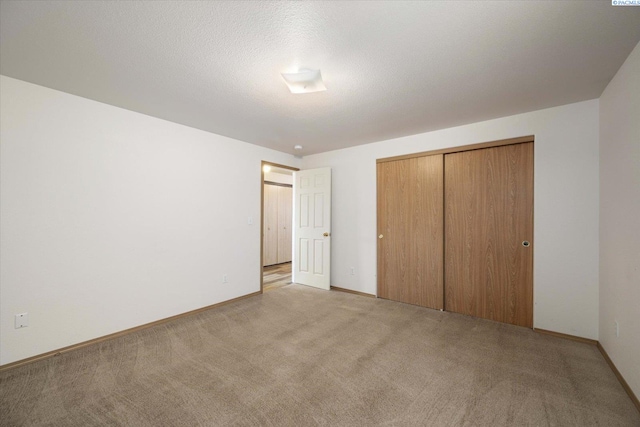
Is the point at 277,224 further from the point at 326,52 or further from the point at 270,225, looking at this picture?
the point at 326,52

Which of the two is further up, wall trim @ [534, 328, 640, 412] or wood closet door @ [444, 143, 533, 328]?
wood closet door @ [444, 143, 533, 328]

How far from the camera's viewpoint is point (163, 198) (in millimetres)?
3053

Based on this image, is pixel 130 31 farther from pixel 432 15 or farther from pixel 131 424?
pixel 131 424

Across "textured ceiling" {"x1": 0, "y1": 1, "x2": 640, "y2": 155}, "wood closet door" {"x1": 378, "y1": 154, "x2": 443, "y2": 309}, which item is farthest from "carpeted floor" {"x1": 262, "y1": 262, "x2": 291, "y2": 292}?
"textured ceiling" {"x1": 0, "y1": 1, "x2": 640, "y2": 155}

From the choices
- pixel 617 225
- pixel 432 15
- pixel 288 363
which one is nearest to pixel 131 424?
pixel 288 363

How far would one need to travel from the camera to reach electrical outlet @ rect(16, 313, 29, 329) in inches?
83.2

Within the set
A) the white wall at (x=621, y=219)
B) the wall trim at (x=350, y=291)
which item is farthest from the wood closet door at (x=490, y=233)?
the wall trim at (x=350, y=291)

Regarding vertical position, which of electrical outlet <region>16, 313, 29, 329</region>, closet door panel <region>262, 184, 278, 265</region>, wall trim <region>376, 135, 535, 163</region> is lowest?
electrical outlet <region>16, 313, 29, 329</region>

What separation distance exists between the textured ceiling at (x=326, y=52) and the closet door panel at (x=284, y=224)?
410 centimetres

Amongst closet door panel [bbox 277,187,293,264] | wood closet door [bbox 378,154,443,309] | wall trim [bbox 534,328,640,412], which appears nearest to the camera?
wall trim [bbox 534,328,640,412]

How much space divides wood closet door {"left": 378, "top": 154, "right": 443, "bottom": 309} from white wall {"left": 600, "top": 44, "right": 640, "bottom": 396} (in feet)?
4.78

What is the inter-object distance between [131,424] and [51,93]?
280 centimetres

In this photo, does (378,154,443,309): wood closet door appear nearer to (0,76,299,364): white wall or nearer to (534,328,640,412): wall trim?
(534,328,640,412): wall trim

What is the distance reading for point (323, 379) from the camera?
194 cm
